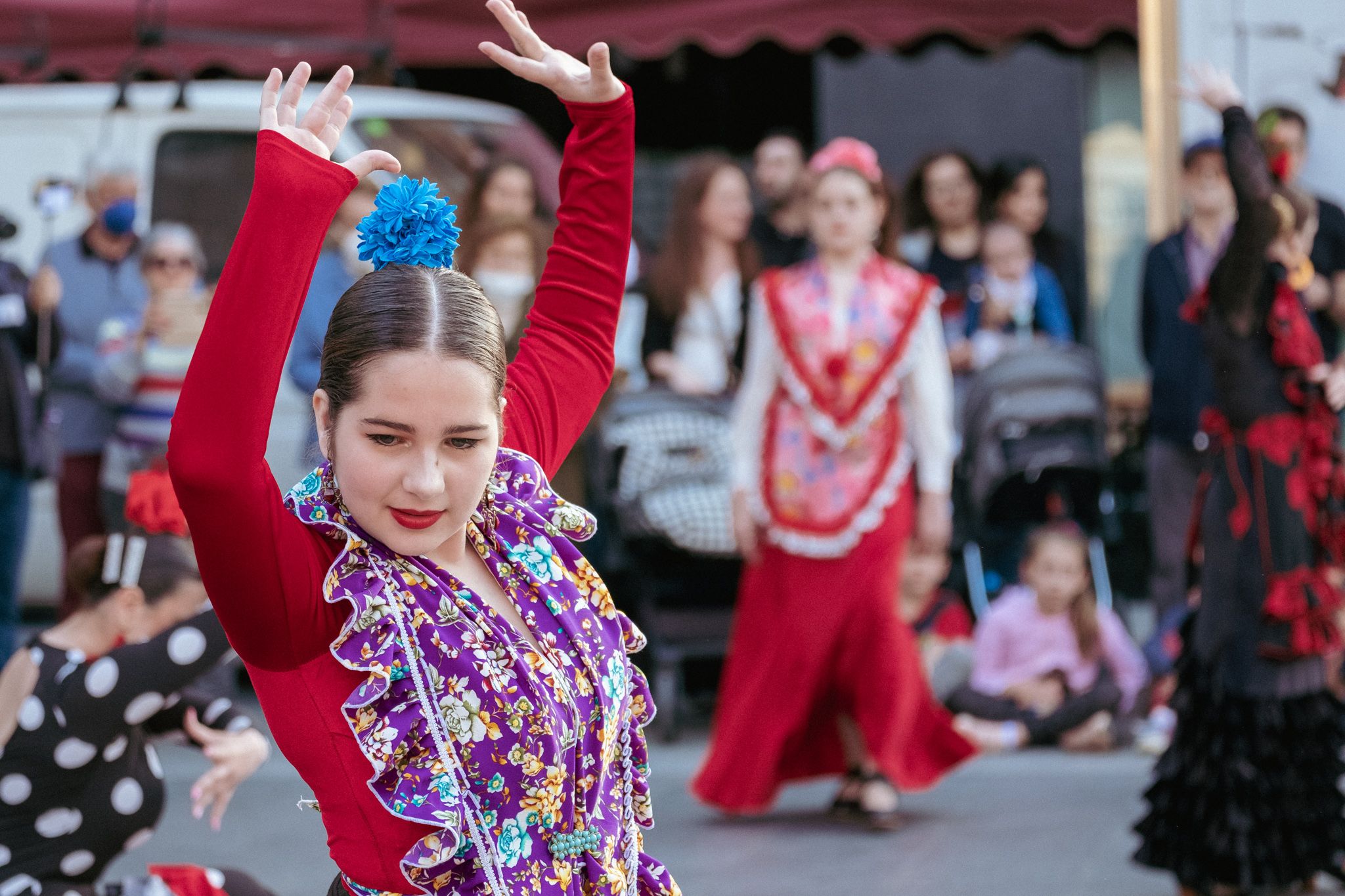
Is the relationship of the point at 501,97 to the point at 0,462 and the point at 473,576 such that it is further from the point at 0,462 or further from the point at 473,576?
the point at 473,576

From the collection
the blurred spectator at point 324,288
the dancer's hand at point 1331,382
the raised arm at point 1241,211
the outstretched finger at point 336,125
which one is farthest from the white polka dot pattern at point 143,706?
the blurred spectator at point 324,288

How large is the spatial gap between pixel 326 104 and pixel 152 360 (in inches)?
195

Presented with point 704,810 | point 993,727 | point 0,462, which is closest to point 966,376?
point 993,727

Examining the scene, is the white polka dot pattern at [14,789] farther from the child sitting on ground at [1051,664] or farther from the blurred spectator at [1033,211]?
the blurred spectator at [1033,211]

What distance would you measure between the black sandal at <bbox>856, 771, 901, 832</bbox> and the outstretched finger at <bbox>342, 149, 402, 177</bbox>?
3.80 m

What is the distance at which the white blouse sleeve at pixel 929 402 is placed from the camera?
218 inches

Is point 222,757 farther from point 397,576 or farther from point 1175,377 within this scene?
point 1175,377

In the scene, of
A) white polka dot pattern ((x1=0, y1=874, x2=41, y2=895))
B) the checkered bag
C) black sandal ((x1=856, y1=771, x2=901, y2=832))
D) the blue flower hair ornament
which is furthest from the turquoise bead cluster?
the checkered bag

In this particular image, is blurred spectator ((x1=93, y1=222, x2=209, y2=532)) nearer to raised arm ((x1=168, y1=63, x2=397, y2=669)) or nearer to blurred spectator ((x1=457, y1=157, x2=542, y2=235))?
blurred spectator ((x1=457, y1=157, x2=542, y2=235))

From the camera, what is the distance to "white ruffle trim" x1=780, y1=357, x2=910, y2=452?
548 cm

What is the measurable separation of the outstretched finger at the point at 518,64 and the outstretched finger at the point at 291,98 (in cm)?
37

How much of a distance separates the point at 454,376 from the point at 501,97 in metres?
9.41

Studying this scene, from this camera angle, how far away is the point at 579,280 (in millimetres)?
2373

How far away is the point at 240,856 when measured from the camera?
5137mm
